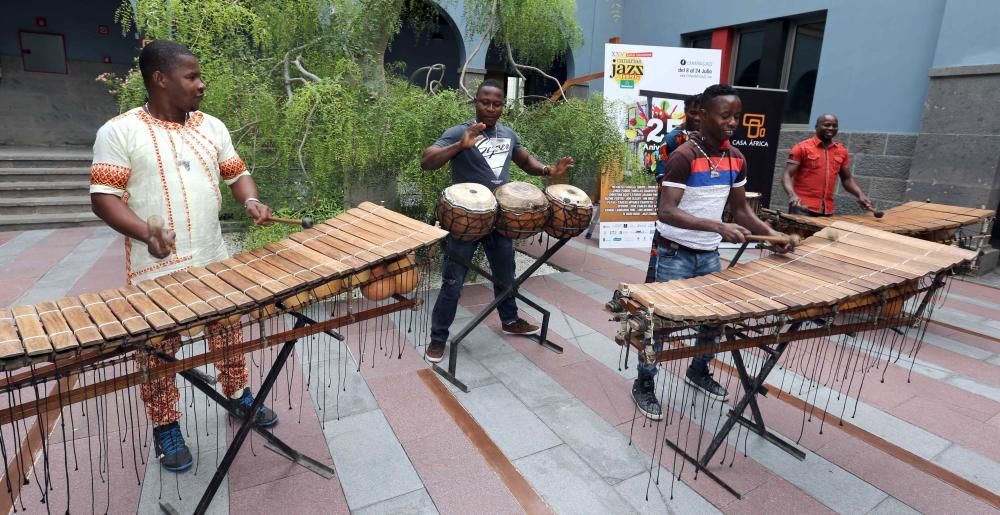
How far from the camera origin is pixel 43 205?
7.11m

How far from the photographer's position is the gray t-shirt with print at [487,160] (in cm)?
338

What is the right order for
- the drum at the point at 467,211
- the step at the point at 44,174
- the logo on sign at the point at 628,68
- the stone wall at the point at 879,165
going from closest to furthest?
the drum at the point at 467,211
the logo on sign at the point at 628,68
the stone wall at the point at 879,165
the step at the point at 44,174

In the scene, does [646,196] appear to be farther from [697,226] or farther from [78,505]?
[78,505]

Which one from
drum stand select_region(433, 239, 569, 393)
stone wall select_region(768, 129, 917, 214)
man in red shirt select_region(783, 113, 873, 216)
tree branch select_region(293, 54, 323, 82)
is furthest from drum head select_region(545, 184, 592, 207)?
stone wall select_region(768, 129, 917, 214)

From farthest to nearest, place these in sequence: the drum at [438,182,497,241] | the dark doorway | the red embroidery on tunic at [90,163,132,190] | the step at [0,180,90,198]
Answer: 1. the dark doorway
2. the step at [0,180,90,198]
3. the drum at [438,182,497,241]
4. the red embroidery on tunic at [90,163,132,190]

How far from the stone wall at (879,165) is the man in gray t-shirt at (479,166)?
516 cm

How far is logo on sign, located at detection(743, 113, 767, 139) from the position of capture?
6.51m

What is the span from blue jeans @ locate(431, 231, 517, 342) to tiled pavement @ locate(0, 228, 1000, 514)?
29 cm

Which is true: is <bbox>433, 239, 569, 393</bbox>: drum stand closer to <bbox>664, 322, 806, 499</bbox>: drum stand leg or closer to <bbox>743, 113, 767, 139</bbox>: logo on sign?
<bbox>664, 322, 806, 499</bbox>: drum stand leg

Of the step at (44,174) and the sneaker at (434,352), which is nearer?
the sneaker at (434,352)

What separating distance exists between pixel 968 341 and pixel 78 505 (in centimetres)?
590

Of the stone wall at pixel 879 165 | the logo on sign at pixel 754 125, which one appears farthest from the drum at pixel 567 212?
the stone wall at pixel 879 165

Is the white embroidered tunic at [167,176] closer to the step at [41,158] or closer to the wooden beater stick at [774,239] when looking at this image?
the wooden beater stick at [774,239]

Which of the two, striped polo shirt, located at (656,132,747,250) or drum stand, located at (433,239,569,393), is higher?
striped polo shirt, located at (656,132,747,250)
